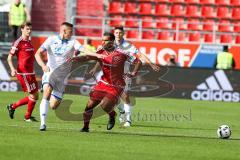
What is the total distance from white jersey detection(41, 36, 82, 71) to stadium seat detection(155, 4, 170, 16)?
1915 centimetres

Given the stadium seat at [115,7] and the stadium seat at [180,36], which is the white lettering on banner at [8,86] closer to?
the stadium seat at [115,7]

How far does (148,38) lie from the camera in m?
32.0

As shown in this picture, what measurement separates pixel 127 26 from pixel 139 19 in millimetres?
636

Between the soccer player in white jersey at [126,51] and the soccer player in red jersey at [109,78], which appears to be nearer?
the soccer player in red jersey at [109,78]

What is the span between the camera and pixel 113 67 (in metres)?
14.4

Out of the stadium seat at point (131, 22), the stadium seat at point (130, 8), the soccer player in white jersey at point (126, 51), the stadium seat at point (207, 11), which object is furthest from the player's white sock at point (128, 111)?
the stadium seat at point (207, 11)

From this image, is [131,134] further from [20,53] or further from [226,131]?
[20,53]

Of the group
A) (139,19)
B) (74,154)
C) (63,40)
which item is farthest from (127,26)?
(74,154)

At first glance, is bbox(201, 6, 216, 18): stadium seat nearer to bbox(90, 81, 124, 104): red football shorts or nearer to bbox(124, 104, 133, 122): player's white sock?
bbox(124, 104, 133, 122): player's white sock

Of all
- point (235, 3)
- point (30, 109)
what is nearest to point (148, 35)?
point (235, 3)

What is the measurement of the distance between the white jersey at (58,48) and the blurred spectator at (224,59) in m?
14.7

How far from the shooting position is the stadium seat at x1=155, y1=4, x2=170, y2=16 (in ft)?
109

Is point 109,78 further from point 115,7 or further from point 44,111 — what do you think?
point 115,7

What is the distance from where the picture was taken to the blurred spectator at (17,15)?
2794 centimetres
